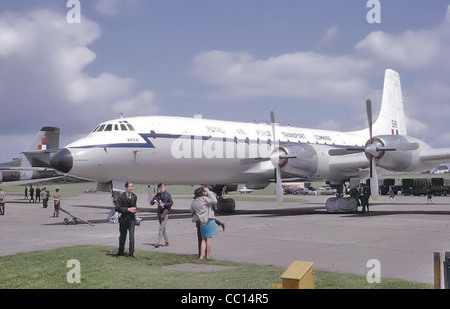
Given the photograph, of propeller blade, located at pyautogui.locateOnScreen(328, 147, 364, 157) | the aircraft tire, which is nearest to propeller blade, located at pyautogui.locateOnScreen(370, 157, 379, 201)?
propeller blade, located at pyautogui.locateOnScreen(328, 147, 364, 157)

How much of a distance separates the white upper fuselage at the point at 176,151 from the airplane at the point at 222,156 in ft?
0.14

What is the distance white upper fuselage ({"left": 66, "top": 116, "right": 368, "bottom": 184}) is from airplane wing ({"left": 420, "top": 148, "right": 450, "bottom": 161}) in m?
7.72

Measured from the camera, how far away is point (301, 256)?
1186 cm

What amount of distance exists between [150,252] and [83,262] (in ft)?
7.50

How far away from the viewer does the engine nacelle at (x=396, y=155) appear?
945 inches

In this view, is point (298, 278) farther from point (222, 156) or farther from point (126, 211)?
point (222, 156)

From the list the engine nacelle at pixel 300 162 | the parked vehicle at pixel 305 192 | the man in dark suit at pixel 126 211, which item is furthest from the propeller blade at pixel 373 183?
the parked vehicle at pixel 305 192

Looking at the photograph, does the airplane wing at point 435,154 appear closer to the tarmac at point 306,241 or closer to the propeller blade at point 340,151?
the propeller blade at point 340,151

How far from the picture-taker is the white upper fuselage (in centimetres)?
2111

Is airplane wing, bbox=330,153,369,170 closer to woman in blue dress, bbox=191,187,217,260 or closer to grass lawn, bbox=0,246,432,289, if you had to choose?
woman in blue dress, bbox=191,187,217,260

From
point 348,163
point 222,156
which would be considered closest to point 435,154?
point 348,163
